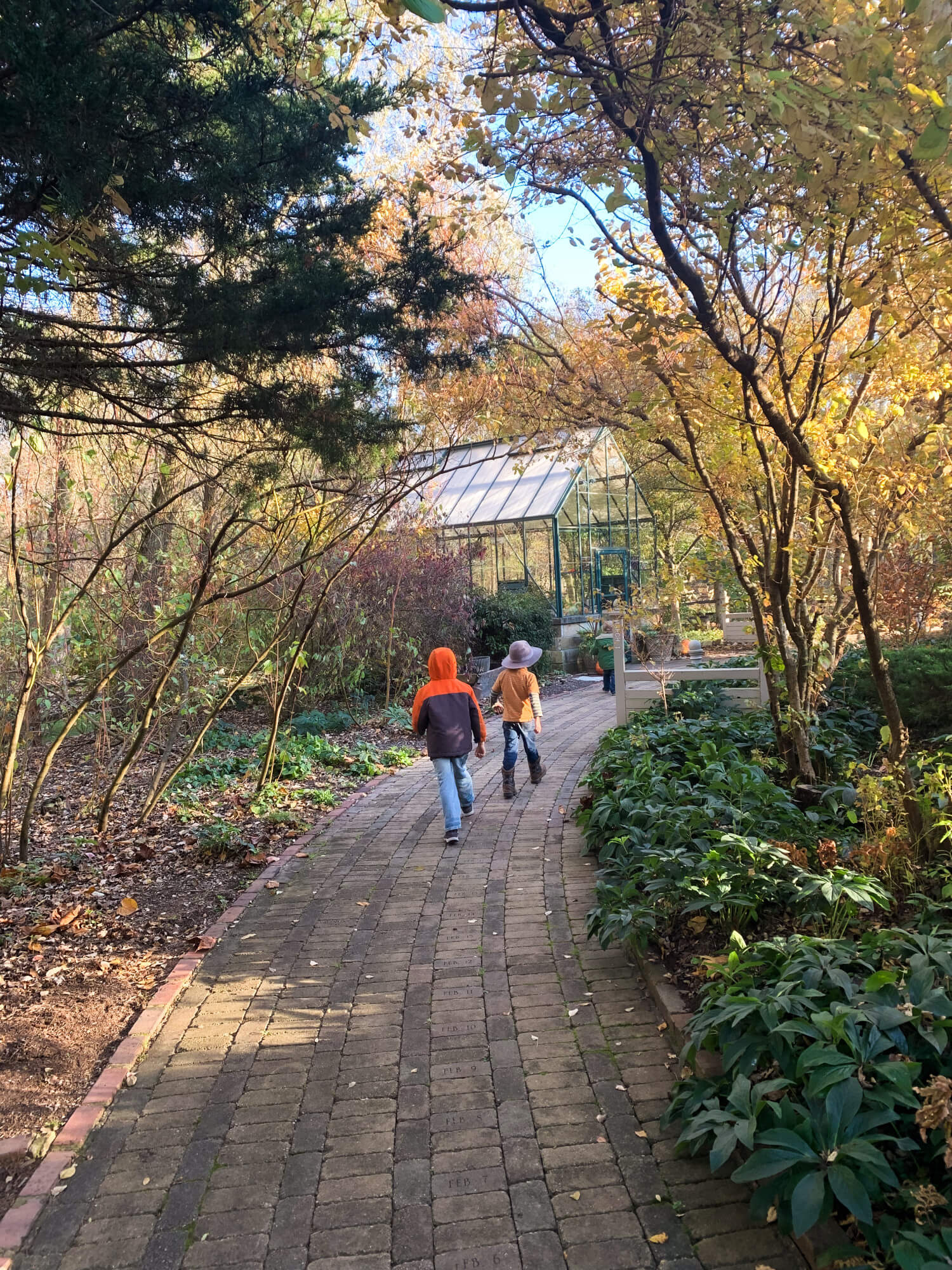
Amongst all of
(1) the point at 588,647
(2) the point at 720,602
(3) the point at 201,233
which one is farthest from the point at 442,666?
(2) the point at 720,602

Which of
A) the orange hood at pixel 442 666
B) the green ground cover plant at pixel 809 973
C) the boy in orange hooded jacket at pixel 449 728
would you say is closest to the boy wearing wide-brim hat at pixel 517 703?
the boy in orange hooded jacket at pixel 449 728

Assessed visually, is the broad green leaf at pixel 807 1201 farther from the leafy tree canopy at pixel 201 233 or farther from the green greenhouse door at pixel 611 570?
the green greenhouse door at pixel 611 570

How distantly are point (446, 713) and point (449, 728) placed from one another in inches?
4.8

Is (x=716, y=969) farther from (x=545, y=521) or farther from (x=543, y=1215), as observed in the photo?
(x=545, y=521)

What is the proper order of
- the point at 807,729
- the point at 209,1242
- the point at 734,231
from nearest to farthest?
the point at 209,1242, the point at 734,231, the point at 807,729

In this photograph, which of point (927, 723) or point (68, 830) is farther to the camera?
point (927, 723)

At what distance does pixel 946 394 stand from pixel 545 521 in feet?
47.3

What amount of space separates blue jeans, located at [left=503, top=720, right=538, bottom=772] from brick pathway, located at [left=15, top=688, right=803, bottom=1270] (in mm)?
2620

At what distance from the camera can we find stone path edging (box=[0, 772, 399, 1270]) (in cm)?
262

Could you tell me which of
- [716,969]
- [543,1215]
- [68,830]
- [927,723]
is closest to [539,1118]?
[543,1215]

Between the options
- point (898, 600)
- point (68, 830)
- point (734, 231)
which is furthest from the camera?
point (898, 600)

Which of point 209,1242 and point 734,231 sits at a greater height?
point 734,231

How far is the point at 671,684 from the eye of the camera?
934 centimetres

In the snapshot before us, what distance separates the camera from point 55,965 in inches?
177
